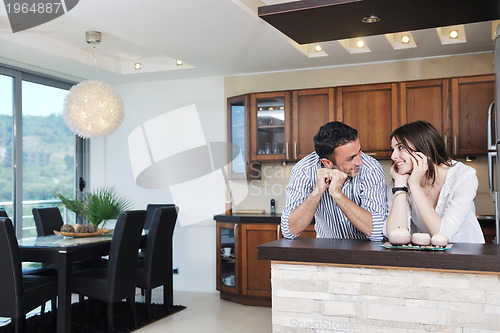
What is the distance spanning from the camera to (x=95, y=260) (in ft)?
18.2

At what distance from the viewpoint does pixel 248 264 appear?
5.55 metres

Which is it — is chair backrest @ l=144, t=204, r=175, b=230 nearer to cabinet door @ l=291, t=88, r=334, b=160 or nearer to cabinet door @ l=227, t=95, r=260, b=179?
cabinet door @ l=227, t=95, r=260, b=179

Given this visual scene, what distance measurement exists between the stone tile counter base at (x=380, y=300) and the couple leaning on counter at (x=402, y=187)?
17.2 inches

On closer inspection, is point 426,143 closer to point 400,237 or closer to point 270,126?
point 400,237

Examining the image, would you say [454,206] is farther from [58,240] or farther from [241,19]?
[58,240]

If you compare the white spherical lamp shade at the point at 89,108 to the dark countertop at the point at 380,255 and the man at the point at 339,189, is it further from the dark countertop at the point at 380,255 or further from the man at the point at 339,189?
the dark countertop at the point at 380,255

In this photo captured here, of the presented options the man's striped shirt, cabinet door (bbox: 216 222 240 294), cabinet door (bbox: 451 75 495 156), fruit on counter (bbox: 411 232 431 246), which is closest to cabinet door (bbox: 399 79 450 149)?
cabinet door (bbox: 451 75 495 156)

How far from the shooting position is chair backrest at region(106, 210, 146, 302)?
4.37 m

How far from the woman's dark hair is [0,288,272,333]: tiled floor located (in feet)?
8.60

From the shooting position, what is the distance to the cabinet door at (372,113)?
530 cm

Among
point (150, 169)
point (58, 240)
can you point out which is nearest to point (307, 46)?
point (150, 169)

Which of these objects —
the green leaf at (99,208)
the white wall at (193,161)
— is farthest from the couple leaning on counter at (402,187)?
the green leaf at (99,208)

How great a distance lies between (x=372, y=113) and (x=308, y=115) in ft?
2.17

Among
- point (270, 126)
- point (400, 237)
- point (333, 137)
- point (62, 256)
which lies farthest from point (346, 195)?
point (270, 126)
